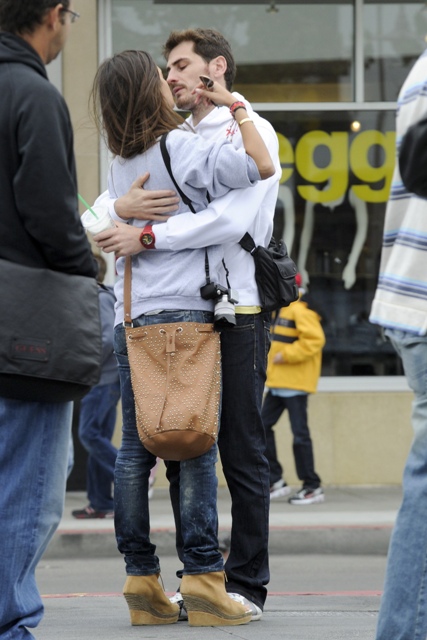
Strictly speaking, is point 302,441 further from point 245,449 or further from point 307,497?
point 245,449

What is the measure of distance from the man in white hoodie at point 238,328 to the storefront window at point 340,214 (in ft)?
23.1

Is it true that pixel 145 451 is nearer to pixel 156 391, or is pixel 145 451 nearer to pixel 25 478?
pixel 156 391

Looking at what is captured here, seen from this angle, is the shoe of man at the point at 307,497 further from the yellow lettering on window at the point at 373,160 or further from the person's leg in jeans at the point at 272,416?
the yellow lettering on window at the point at 373,160

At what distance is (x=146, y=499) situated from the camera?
442cm

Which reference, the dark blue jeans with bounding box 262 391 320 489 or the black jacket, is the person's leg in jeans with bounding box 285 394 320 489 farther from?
the black jacket

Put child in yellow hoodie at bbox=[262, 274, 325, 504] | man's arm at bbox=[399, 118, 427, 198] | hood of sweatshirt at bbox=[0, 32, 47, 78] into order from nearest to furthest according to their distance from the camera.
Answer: man's arm at bbox=[399, 118, 427, 198] < hood of sweatshirt at bbox=[0, 32, 47, 78] < child in yellow hoodie at bbox=[262, 274, 325, 504]

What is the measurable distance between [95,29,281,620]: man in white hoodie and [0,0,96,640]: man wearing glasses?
969 millimetres

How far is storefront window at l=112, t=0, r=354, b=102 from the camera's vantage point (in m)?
11.5

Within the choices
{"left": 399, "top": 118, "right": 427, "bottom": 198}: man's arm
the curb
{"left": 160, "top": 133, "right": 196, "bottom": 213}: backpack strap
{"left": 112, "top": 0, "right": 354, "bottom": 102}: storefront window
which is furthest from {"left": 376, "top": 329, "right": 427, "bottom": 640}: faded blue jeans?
{"left": 112, "top": 0, "right": 354, "bottom": 102}: storefront window

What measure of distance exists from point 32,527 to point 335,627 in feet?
5.25

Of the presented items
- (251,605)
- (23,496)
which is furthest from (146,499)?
(23,496)

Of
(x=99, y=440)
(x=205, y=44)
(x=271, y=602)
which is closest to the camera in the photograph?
(x=205, y=44)

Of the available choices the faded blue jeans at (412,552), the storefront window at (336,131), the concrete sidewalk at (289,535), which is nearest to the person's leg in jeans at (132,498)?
the faded blue jeans at (412,552)

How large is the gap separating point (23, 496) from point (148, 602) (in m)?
1.28
